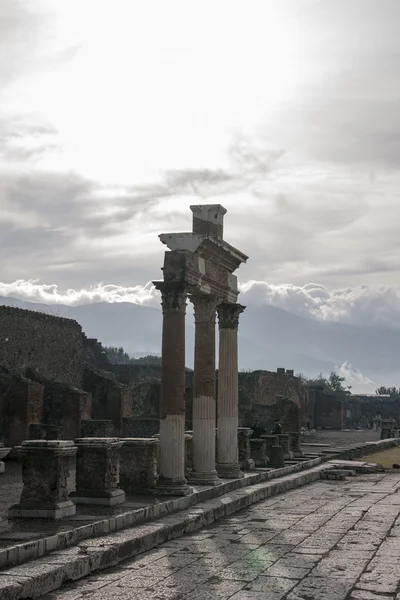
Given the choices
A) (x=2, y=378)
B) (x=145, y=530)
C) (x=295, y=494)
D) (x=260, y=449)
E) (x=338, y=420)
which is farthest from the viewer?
(x=338, y=420)

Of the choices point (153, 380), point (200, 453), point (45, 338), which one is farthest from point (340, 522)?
point (153, 380)

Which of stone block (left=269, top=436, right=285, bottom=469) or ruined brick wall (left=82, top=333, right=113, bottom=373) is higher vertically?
ruined brick wall (left=82, top=333, right=113, bottom=373)

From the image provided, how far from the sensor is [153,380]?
36.9 m

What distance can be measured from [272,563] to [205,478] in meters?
5.70

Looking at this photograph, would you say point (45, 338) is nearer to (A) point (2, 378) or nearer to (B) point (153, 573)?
(A) point (2, 378)

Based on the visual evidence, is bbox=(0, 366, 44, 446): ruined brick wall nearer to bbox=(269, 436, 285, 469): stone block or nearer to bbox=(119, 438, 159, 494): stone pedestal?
bbox=(269, 436, 285, 469): stone block

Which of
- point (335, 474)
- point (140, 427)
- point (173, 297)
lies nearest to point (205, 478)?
point (173, 297)

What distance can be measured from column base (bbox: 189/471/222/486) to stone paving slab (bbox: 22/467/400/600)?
4.05ft

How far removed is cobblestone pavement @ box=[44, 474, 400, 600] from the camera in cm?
755

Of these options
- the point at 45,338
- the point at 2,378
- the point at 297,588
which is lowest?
the point at 297,588

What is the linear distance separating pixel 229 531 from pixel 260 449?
9.11 m

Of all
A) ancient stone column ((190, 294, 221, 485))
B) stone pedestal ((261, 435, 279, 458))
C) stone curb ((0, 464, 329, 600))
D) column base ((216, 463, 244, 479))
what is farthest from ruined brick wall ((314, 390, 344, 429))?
stone curb ((0, 464, 329, 600))

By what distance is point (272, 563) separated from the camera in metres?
8.87

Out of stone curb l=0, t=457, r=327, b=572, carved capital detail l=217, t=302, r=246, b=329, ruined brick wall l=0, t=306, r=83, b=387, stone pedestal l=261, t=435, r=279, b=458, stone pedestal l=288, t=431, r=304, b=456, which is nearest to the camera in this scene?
stone curb l=0, t=457, r=327, b=572
